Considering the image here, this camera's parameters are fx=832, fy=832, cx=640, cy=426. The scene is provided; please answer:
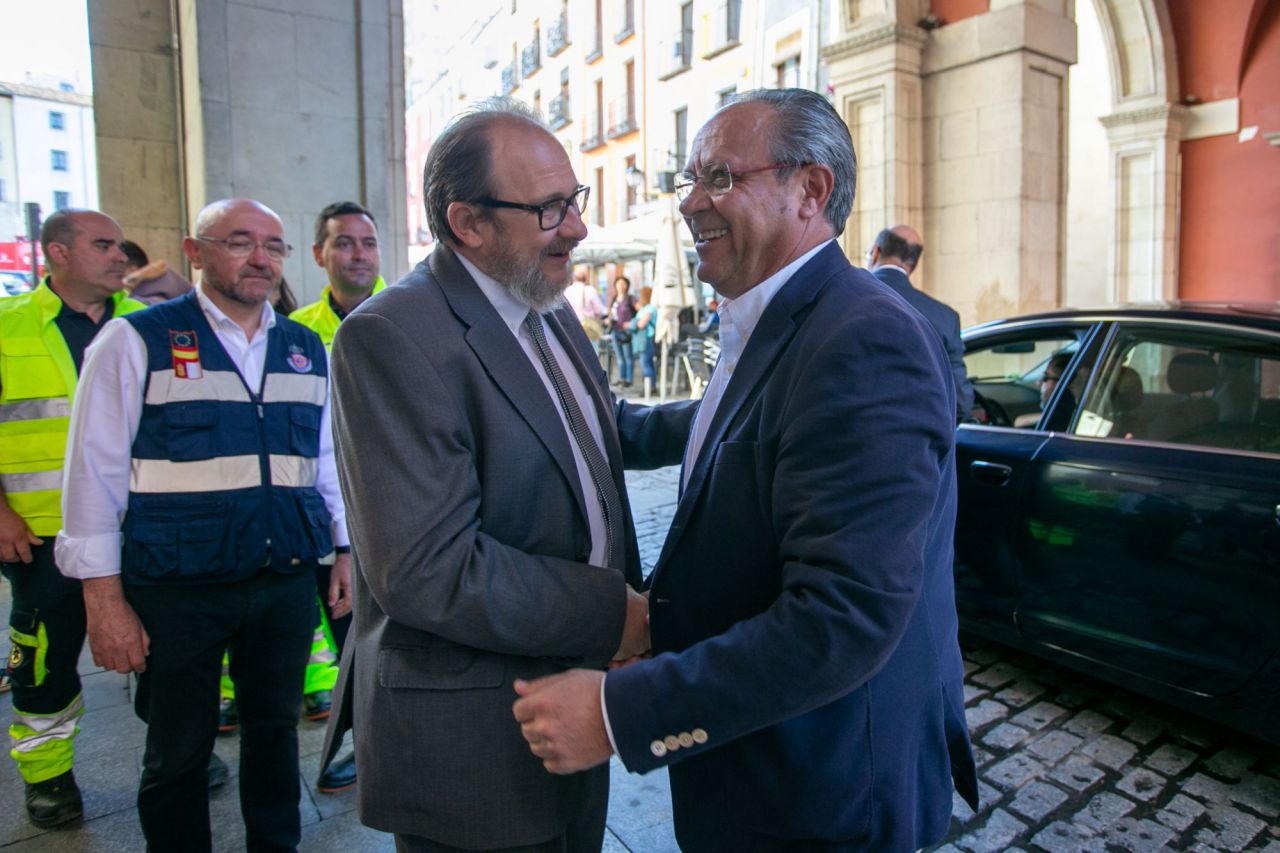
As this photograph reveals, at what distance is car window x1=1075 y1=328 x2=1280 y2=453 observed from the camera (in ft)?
A: 9.95

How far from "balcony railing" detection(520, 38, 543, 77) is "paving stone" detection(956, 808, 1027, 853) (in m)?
41.6

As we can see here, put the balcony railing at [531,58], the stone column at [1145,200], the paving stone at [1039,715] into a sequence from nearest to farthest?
the paving stone at [1039,715] → the stone column at [1145,200] → the balcony railing at [531,58]

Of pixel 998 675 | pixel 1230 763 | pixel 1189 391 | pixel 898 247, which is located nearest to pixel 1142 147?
pixel 898 247

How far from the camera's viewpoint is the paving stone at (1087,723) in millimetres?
3313

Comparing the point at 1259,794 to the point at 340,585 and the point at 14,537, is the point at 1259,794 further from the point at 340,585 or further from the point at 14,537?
the point at 14,537

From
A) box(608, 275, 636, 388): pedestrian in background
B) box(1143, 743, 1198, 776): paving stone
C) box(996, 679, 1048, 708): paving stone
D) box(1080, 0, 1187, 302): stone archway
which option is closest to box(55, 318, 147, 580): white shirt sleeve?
box(996, 679, 1048, 708): paving stone

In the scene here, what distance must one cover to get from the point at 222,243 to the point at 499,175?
4.41 ft

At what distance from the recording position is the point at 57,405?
3.05 metres

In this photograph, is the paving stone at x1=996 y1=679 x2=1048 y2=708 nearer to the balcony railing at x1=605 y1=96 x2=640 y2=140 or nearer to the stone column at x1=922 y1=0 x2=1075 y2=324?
the stone column at x1=922 y1=0 x2=1075 y2=324

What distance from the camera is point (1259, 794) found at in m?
2.86

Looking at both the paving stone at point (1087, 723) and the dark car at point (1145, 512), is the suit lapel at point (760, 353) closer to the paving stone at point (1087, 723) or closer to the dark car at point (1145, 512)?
the dark car at point (1145, 512)

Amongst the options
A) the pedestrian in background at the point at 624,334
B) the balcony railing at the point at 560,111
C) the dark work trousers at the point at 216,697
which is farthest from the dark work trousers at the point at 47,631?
the balcony railing at the point at 560,111

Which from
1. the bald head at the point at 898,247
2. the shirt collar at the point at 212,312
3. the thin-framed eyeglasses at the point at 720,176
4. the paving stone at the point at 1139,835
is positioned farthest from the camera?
the bald head at the point at 898,247

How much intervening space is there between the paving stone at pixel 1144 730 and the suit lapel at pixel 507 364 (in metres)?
2.92
